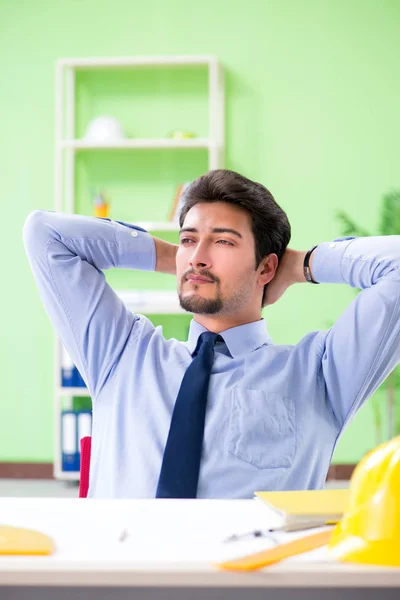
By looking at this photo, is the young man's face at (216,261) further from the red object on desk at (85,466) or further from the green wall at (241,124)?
the green wall at (241,124)

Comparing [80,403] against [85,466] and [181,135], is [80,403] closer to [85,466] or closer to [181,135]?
[181,135]

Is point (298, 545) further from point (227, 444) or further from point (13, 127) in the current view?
point (13, 127)

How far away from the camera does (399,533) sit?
70 centimetres

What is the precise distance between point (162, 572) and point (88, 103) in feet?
14.2

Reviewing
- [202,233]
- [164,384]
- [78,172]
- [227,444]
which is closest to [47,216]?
[202,233]

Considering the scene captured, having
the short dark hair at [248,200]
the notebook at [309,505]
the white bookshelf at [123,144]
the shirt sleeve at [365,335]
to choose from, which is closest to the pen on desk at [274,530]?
the notebook at [309,505]

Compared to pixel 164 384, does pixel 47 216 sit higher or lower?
higher

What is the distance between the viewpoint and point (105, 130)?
439 centimetres

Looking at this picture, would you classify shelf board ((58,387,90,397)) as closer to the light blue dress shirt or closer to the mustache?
the light blue dress shirt

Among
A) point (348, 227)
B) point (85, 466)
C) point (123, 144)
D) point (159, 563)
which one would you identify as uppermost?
point (123, 144)

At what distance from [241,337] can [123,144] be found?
2.93m

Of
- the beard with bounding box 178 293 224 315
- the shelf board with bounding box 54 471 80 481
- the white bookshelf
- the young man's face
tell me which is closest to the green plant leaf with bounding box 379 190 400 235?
the white bookshelf

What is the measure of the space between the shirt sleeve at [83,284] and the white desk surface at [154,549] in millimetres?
639

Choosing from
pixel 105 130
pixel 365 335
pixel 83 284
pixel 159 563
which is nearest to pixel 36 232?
pixel 83 284
